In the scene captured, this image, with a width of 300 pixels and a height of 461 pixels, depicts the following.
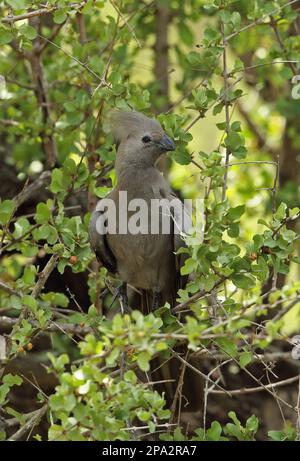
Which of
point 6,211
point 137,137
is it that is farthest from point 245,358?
point 137,137

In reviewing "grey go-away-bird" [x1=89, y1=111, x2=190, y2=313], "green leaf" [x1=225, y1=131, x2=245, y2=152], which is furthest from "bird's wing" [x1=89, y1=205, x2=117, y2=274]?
"green leaf" [x1=225, y1=131, x2=245, y2=152]

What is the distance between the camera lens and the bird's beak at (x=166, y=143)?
13.4 ft

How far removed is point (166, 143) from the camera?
420 cm

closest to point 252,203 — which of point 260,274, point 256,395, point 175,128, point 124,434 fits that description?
point 256,395

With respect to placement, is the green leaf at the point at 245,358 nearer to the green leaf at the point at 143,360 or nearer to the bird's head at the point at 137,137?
the green leaf at the point at 143,360

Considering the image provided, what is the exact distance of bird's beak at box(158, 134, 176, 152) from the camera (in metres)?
4.08

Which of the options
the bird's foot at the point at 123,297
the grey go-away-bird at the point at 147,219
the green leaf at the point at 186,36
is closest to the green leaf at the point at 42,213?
the grey go-away-bird at the point at 147,219

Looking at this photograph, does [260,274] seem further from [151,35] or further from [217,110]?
[151,35]

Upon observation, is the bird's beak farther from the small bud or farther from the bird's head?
the small bud

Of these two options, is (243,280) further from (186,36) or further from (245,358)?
(186,36)

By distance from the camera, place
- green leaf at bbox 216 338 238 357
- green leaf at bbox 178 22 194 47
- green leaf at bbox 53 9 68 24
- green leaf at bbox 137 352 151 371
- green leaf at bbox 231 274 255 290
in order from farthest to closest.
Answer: green leaf at bbox 178 22 194 47 → green leaf at bbox 53 9 68 24 → green leaf at bbox 231 274 255 290 → green leaf at bbox 216 338 238 357 → green leaf at bbox 137 352 151 371

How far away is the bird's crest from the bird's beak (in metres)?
0.06

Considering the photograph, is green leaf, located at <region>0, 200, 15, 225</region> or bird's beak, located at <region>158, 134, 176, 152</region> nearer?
green leaf, located at <region>0, 200, 15, 225</region>

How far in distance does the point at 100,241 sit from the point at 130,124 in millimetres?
687
